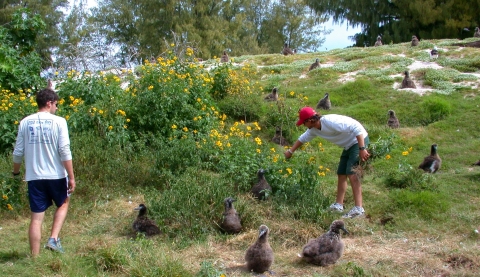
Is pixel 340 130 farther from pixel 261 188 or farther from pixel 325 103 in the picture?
pixel 325 103

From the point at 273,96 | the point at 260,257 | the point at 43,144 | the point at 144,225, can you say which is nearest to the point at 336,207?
the point at 260,257

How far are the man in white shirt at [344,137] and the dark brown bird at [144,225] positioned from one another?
96.7 inches

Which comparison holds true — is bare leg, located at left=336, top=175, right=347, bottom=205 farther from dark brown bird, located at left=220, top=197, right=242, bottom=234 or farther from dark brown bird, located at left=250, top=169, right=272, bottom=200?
dark brown bird, located at left=220, top=197, right=242, bottom=234

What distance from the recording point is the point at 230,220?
782 cm

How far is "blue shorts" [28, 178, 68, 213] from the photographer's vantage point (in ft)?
21.0

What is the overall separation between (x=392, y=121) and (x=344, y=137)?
5387 mm

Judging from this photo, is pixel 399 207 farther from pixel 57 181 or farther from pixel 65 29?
pixel 65 29

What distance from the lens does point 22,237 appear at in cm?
788

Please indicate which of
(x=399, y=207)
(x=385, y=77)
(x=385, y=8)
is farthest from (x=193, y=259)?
(x=385, y=8)

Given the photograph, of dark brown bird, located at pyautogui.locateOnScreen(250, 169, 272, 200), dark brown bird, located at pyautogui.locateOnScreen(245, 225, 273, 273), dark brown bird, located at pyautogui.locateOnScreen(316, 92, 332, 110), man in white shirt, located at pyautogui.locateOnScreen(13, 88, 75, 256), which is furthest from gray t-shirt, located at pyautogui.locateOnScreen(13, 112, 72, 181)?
dark brown bird, located at pyautogui.locateOnScreen(316, 92, 332, 110)

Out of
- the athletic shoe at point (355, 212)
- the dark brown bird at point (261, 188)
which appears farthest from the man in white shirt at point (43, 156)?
the athletic shoe at point (355, 212)

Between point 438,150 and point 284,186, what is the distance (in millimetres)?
5061

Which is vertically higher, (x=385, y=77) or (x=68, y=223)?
(x=385, y=77)

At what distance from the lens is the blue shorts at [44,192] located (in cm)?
640
